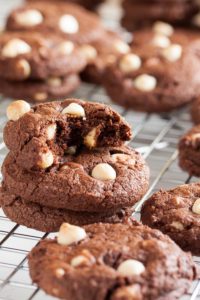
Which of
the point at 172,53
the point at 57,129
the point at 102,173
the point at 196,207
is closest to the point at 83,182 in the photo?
the point at 102,173

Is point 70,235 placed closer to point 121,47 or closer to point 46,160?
point 46,160

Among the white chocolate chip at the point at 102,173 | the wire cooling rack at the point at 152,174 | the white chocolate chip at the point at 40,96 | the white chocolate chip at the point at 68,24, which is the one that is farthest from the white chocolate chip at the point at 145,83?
the white chocolate chip at the point at 102,173

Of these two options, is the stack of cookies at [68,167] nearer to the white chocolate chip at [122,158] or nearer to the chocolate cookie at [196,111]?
the white chocolate chip at [122,158]

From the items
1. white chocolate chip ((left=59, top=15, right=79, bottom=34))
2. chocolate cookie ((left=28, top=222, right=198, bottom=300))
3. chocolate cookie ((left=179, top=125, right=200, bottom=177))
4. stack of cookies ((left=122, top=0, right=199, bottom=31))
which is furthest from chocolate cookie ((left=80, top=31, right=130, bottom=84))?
chocolate cookie ((left=28, top=222, right=198, bottom=300))

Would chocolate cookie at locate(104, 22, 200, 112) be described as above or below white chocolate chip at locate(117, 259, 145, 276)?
below

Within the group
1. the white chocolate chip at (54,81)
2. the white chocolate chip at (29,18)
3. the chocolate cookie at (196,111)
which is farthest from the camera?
the white chocolate chip at (29,18)

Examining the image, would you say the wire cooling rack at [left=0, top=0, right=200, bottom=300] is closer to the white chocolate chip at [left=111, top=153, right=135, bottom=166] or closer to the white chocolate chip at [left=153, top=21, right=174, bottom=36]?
the white chocolate chip at [left=111, top=153, right=135, bottom=166]

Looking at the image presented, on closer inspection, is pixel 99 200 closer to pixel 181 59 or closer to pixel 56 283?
pixel 56 283

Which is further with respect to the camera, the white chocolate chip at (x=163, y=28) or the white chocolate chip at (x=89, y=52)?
the white chocolate chip at (x=163, y=28)
